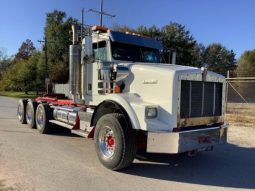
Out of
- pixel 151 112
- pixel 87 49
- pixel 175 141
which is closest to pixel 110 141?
pixel 151 112

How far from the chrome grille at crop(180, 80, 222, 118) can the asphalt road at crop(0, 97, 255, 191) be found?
1.20 m

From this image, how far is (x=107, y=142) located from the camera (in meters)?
7.47

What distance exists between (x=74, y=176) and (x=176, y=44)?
3802 cm

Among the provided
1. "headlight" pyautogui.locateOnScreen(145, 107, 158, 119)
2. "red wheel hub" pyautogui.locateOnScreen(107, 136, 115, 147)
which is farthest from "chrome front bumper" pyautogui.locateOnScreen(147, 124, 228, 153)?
"red wheel hub" pyautogui.locateOnScreen(107, 136, 115, 147)

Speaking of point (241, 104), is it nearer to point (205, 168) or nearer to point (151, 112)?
point (205, 168)

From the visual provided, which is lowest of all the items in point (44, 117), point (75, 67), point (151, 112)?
point (44, 117)

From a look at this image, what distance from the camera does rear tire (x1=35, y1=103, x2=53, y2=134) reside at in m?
11.3

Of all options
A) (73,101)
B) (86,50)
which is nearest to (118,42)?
(86,50)

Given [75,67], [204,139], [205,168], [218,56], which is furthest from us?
[218,56]

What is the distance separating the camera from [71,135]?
37.3 feet

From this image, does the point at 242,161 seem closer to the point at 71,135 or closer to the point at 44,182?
the point at 44,182

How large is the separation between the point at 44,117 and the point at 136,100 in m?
5.05

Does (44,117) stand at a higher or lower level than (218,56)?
lower

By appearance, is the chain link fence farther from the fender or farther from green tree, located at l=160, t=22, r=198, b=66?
green tree, located at l=160, t=22, r=198, b=66
